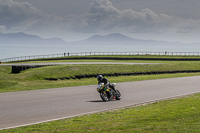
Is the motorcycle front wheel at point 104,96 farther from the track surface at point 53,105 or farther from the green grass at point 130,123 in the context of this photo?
the green grass at point 130,123

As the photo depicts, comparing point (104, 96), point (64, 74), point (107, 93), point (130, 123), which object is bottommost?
point (130, 123)

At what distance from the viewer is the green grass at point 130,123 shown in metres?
8.73

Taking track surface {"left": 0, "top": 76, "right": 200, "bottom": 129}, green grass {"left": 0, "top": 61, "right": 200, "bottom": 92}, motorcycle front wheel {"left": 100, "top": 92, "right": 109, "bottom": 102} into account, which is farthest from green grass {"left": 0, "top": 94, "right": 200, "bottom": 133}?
green grass {"left": 0, "top": 61, "right": 200, "bottom": 92}

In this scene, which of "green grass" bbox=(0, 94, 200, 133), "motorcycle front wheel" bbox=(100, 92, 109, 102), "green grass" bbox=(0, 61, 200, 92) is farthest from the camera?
"green grass" bbox=(0, 61, 200, 92)

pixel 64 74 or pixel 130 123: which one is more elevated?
pixel 64 74

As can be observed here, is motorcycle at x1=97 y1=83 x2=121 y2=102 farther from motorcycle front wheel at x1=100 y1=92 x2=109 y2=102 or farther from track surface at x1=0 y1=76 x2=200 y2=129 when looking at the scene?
track surface at x1=0 y1=76 x2=200 y2=129

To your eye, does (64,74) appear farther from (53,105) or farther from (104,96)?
(53,105)

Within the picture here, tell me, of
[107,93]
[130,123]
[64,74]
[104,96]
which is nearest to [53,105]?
[104,96]

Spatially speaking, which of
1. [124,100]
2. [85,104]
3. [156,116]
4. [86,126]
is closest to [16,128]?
[86,126]

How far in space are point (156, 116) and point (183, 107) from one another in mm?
2484

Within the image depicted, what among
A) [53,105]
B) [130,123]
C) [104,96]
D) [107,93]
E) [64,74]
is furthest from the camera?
[64,74]

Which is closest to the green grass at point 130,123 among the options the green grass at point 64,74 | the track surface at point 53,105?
the track surface at point 53,105

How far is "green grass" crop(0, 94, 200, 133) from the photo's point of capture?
873 cm

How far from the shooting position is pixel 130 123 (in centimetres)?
972
